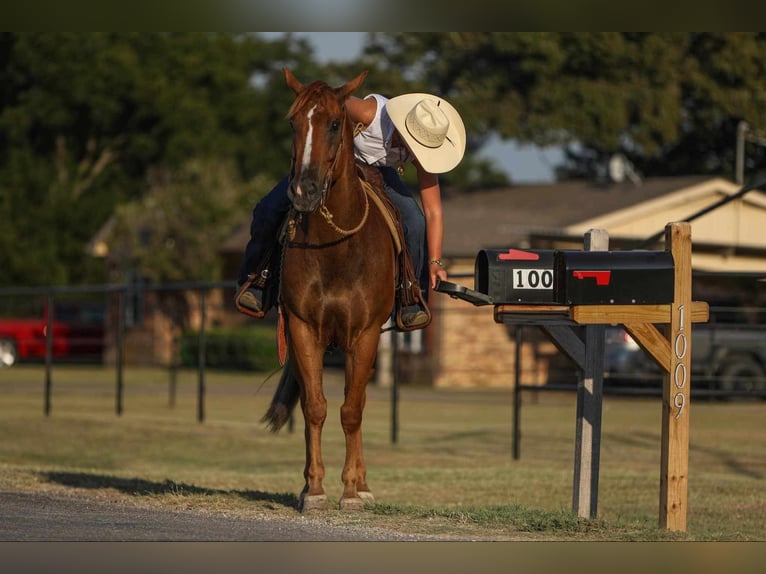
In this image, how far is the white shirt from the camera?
9.58 meters

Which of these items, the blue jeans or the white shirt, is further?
the white shirt

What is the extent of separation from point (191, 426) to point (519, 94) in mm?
28671

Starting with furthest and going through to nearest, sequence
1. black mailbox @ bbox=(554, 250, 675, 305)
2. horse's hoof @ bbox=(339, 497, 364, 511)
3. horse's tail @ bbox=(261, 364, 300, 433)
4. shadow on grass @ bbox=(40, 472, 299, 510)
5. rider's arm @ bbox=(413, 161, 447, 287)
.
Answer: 1. horse's tail @ bbox=(261, 364, 300, 433)
2. shadow on grass @ bbox=(40, 472, 299, 510)
3. rider's arm @ bbox=(413, 161, 447, 287)
4. horse's hoof @ bbox=(339, 497, 364, 511)
5. black mailbox @ bbox=(554, 250, 675, 305)

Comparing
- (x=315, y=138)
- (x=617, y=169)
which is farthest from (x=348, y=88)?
(x=617, y=169)

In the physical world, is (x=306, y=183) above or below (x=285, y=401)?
above

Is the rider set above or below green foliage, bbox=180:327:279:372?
above

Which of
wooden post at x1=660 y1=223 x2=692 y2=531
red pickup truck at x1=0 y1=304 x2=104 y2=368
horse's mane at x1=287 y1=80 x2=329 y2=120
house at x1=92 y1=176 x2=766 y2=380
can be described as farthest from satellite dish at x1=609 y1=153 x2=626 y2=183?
horse's mane at x1=287 y1=80 x2=329 y2=120

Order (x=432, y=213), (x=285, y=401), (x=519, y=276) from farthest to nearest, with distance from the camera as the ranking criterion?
(x=285, y=401) → (x=432, y=213) → (x=519, y=276)

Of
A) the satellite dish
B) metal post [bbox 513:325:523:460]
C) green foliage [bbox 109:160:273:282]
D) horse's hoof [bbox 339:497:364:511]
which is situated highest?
the satellite dish

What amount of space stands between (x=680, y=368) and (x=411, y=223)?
6.79ft

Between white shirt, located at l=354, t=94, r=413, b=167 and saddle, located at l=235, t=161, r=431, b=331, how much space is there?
186mm

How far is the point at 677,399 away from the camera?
9328mm

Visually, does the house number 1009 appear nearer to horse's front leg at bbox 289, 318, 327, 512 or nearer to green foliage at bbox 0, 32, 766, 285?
horse's front leg at bbox 289, 318, 327, 512

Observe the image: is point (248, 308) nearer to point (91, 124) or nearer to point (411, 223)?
point (411, 223)
